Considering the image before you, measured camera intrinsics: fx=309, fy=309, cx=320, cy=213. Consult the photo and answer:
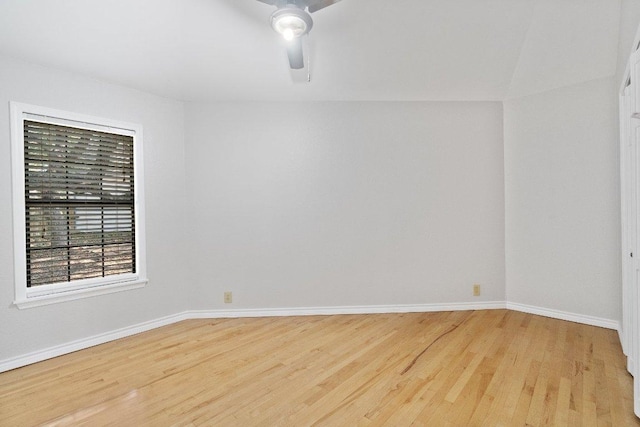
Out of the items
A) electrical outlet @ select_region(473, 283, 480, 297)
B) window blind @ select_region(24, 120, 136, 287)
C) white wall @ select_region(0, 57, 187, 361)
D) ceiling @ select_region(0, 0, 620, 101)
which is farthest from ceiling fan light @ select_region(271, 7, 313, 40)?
electrical outlet @ select_region(473, 283, 480, 297)

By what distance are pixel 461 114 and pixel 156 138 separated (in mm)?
3475

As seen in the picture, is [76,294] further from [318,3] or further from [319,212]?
[318,3]

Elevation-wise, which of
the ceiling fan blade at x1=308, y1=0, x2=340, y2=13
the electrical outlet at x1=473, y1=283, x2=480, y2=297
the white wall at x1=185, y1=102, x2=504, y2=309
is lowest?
the electrical outlet at x1=473, y1=283, x2=480, y2=297

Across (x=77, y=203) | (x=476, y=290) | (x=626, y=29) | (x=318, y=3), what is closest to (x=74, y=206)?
(x=77, y=203)

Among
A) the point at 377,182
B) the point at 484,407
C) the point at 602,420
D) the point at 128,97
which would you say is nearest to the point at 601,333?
the point at 602,420

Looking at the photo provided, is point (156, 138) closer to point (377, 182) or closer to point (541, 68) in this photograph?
point (377, 182)

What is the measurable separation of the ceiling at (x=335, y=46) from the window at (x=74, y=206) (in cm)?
56

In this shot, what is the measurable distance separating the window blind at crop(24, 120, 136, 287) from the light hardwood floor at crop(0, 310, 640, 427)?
2.56 feet

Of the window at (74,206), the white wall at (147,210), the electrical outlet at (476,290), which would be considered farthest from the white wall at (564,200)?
the window at (74,206)

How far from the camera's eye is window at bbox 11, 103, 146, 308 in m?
2.55

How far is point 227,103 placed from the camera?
3553 mm

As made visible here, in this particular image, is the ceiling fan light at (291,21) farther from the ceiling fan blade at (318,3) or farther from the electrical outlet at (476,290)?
the electrical outlet at (476,290)

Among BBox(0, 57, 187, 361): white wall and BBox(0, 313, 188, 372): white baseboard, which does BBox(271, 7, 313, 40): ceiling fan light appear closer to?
BBox(0, 57, 187, 361): white wall

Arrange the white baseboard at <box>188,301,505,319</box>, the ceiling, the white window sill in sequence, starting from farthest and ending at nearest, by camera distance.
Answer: the white baseboard at <box>188,301,505,319</box> < the white window sill < the ceiling
